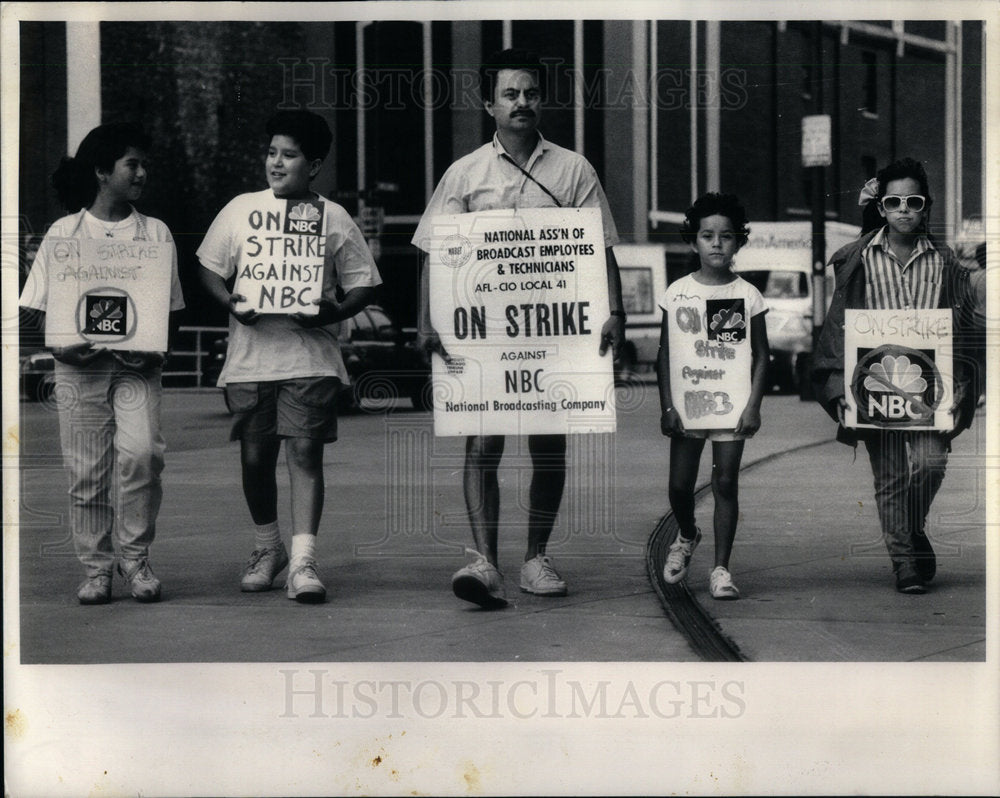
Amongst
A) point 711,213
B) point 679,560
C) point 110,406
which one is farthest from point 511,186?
point 110,406

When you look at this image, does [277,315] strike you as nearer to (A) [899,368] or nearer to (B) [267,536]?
(B) [267,536]

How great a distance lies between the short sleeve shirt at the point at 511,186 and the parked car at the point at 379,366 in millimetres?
412

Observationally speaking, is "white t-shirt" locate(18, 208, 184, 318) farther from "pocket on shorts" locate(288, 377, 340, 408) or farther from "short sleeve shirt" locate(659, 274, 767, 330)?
"short sleeve shirt" locate(659, 274, 767, 330)

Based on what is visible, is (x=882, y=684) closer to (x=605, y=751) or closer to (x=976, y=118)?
(x=605, y=751)

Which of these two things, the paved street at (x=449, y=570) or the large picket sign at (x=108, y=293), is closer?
the paved street at (x=449, y=570)

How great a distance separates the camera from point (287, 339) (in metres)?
5.95

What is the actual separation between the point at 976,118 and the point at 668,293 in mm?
1154

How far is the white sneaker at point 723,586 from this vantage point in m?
6.00

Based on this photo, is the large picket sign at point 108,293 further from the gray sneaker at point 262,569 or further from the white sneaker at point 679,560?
the white sneaker at point 679,560

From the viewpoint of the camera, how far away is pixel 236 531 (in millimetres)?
6609

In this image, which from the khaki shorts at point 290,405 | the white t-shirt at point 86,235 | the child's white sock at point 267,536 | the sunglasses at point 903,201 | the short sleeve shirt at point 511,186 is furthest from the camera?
the child's white sock at point 267,536

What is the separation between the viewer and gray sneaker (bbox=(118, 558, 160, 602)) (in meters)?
5.86

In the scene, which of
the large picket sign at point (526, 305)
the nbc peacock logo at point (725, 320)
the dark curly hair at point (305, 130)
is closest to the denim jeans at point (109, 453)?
the dark curly hair at point (305, 130)

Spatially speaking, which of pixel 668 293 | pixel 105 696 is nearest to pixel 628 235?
pixel 668 293
